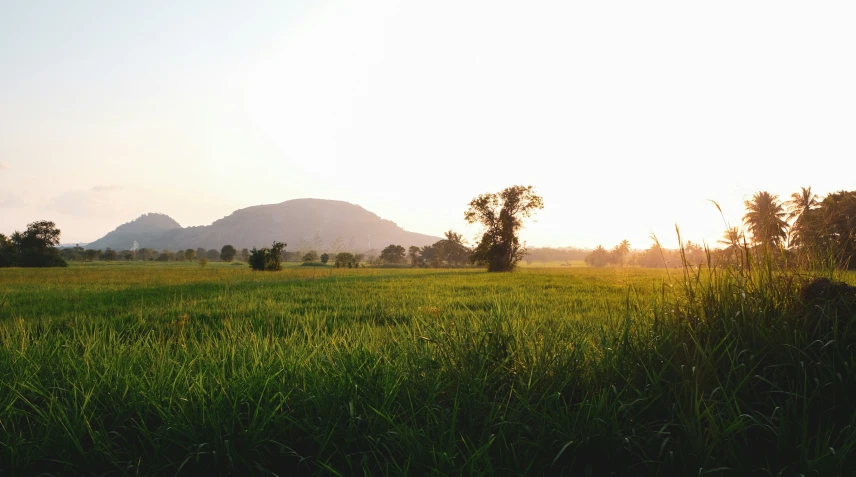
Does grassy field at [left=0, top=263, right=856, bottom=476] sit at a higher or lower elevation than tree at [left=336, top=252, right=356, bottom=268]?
lower

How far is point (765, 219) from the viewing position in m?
4.17

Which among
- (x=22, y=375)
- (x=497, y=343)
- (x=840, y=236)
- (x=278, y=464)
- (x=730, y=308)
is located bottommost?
(x=278, y=464)

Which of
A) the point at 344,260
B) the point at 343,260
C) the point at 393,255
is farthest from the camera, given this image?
the point at 393,255

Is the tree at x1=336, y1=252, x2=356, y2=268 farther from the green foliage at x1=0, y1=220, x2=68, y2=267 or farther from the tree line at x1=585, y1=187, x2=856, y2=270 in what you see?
the tree line at x1=585, y1=187, x2=856, y2=270

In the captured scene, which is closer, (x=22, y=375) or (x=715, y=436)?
(x=715, y=436)

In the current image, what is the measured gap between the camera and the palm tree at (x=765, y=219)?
13.2ft

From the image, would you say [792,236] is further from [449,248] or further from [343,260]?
[449,248]

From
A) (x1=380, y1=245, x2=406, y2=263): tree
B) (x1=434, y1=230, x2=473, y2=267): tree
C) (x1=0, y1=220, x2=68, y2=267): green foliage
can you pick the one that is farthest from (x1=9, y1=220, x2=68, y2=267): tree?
(x1=434, y1=230, x2=473, y2=267): tree

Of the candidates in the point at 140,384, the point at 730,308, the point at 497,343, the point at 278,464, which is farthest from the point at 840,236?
the point at 140,384

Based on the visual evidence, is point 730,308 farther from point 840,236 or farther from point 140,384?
point 140,384

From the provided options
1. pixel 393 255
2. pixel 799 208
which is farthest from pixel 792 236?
pixel 393 255

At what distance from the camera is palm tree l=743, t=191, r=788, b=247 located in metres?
4.04

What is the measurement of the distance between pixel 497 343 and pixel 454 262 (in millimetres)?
91340

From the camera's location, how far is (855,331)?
123 inches
